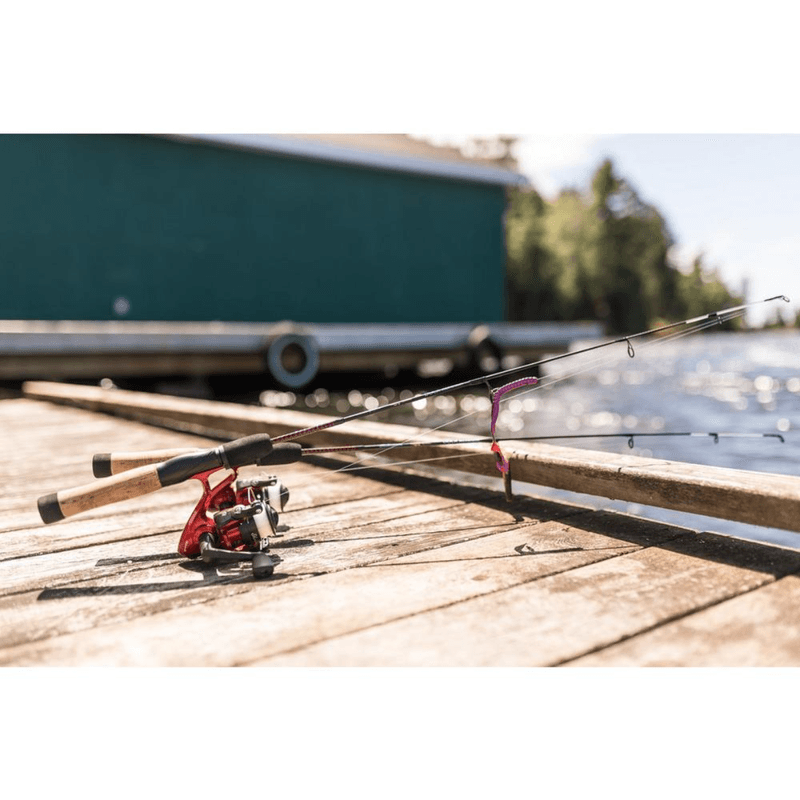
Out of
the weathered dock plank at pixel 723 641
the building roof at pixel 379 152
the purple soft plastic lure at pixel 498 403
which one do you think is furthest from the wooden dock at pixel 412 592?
the building roof at pixel 379 152

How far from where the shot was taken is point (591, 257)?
5056 cm

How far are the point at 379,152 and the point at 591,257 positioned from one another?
37.0m

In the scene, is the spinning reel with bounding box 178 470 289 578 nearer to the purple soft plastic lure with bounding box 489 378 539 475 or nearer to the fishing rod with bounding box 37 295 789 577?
the fishing rod with bounding box 37 295 789 577

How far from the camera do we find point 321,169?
15680 mm

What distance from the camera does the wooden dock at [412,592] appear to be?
1975mm

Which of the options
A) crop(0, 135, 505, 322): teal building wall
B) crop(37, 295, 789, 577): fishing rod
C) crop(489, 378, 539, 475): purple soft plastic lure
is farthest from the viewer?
crop(0, 135, 505, 322): teal building wall

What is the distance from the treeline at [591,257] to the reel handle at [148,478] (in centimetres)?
4758

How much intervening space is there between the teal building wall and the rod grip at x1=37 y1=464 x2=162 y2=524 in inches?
447

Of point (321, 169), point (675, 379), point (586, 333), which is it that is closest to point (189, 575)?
point (321, 169)

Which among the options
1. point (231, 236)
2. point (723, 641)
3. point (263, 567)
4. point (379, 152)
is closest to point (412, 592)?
point (263, 567)

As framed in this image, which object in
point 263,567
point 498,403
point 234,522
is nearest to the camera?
point 263,567

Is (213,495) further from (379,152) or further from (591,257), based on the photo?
(591,257)

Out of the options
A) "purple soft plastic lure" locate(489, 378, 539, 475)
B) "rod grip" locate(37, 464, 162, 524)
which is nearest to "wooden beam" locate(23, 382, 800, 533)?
"purple soft plastic lure" locate(489, 378, 539, 475)

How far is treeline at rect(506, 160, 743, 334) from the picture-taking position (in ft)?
162
